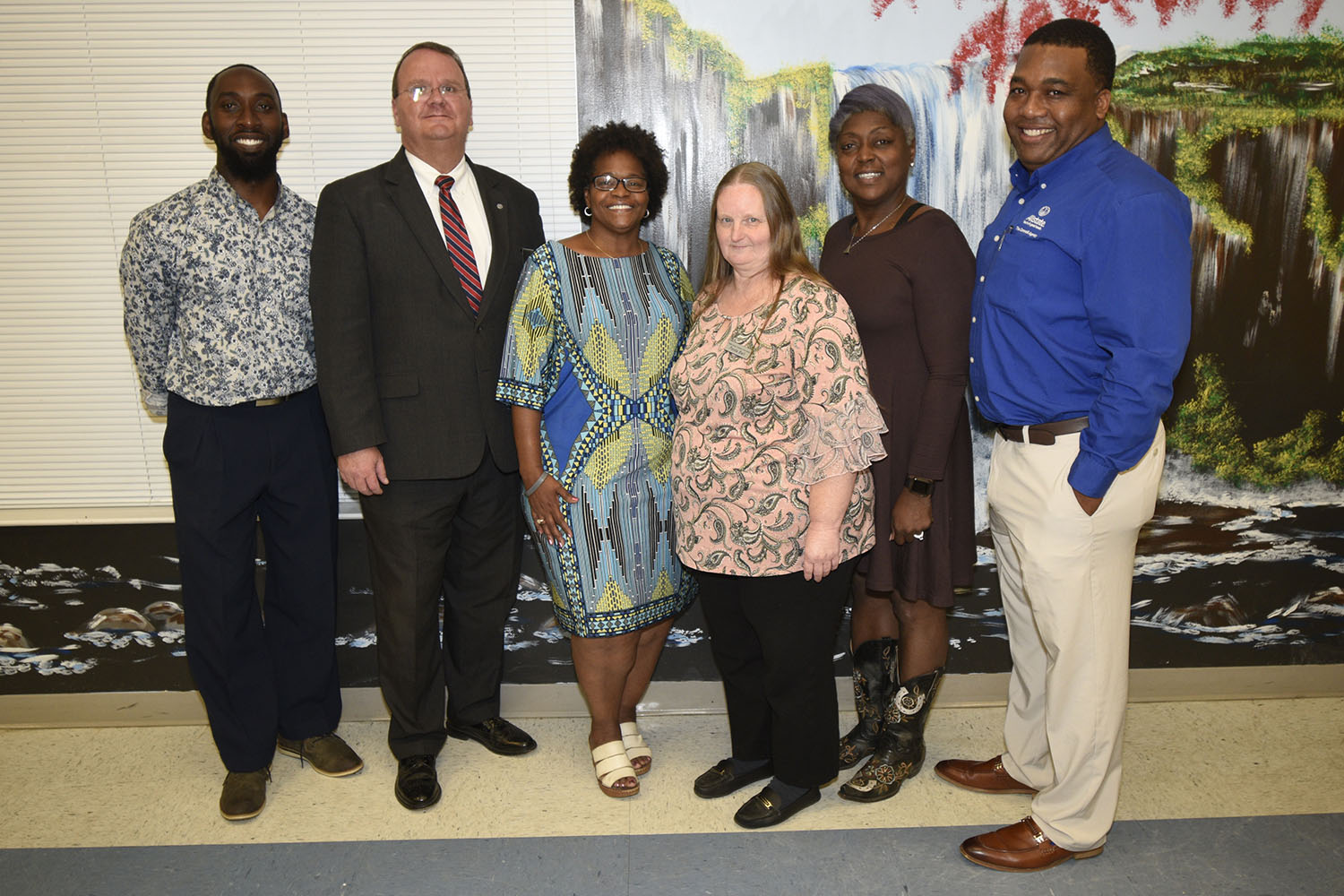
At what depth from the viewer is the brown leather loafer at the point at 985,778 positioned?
275 centimetres

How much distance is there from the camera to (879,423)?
2180mm

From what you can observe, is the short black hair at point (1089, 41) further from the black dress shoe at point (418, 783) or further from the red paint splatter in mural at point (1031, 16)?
the black dress shoe at point (418, 783)

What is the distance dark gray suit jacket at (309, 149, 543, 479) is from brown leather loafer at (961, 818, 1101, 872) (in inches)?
68.7

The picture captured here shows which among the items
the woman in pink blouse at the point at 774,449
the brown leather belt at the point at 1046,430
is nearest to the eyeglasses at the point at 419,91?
the woman in pink blouse at the point at 774,449

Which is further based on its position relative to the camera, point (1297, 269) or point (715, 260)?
point (1297, 269)

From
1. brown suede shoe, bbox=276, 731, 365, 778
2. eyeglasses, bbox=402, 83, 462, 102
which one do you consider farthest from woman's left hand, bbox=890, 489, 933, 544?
brown suede shoe, bbox=276, 731, 365, 778

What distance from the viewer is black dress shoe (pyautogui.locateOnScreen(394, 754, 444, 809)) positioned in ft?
8.98

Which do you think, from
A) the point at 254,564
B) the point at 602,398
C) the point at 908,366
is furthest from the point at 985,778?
the point at 254,564

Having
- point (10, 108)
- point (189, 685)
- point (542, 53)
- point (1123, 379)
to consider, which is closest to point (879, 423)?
point (1123, 379)

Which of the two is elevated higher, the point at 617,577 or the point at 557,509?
the point at 557,509

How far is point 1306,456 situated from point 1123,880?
5.76ft

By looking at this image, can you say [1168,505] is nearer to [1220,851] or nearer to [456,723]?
[1220,851]

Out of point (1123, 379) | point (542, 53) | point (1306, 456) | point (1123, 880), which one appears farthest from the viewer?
point (1306, 456)

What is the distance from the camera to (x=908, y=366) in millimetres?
2467
